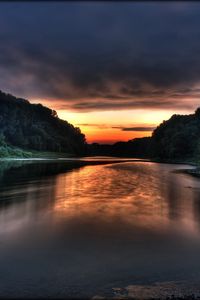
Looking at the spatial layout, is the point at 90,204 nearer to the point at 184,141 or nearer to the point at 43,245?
the point at 43,245

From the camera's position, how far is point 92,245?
68.0ft

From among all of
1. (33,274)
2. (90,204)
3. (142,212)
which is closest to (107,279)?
(33,274)

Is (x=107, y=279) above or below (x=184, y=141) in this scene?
below

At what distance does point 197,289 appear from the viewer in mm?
13891

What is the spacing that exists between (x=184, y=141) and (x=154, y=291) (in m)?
175

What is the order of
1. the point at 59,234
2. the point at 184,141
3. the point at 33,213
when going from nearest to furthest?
1. the point at 59,234
2. the point at 33,213
3. the point at 184,141

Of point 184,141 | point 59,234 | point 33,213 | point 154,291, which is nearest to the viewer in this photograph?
point 154,291

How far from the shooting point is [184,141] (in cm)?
18338

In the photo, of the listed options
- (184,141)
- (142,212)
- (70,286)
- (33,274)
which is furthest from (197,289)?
(184,141)

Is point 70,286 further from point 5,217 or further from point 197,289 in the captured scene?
point 5,217

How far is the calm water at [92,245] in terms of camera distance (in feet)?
48.7

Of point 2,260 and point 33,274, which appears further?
point 2,260

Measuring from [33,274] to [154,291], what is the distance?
555 cm

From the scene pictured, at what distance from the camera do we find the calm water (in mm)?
14852
